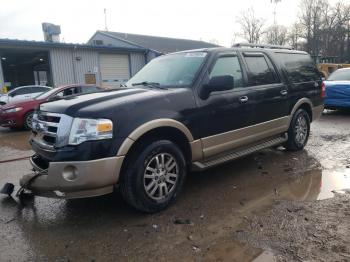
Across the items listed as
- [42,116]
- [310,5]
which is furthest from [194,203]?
[310,5]

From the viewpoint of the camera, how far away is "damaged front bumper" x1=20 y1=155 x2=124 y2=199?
326 centimetres

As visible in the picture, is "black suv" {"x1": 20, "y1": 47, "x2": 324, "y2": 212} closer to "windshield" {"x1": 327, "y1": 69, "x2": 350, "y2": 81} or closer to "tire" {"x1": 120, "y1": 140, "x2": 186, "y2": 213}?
"tire" {"x1": 120, "y1": 140, "x2": 186, "y2": 213}

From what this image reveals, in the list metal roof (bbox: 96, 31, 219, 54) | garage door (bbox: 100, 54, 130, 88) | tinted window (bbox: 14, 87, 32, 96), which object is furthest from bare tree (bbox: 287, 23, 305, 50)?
tinted window (bbox: 14, 87, 32, 96)

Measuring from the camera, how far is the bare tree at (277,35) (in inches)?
2343

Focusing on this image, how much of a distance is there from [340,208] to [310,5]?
2299 inches

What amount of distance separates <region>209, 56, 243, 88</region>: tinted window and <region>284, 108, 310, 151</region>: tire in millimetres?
1721

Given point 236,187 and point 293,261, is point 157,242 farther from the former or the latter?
point 236,187

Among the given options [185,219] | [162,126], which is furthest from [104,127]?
[185,219]

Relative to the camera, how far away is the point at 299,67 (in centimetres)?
627

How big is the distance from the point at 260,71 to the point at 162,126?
232 cm

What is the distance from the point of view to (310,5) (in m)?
54.3

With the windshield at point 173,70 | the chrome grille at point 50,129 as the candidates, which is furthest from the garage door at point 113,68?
the chrome grille at point 50,129

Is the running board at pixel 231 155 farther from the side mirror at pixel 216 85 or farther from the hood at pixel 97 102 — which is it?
the hood at pixel 97 102

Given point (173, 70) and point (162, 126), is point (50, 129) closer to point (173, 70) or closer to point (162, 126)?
→ point (162, 126)
